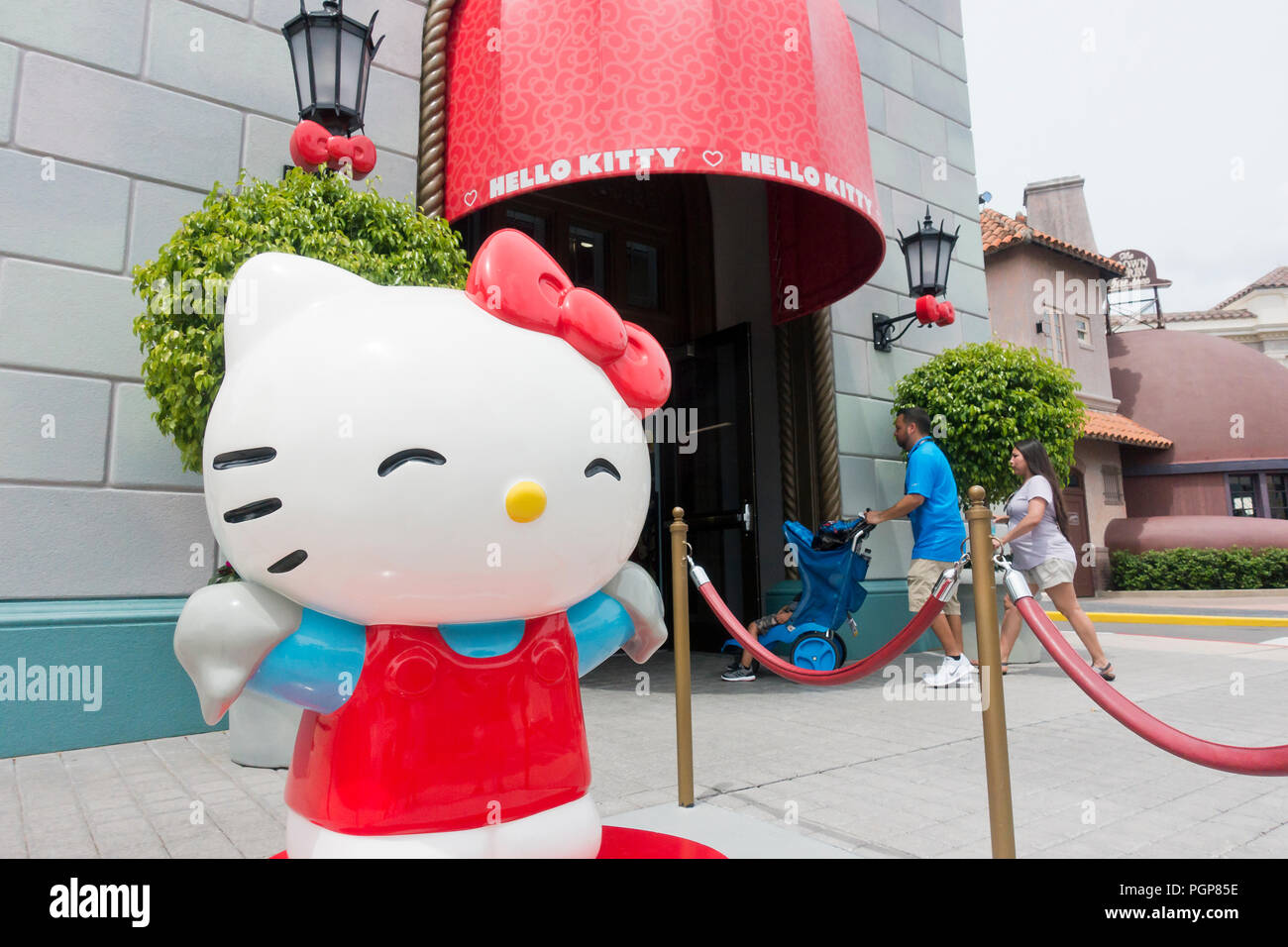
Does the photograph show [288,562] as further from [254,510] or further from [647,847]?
[647,847]

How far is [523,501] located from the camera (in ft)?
5.25

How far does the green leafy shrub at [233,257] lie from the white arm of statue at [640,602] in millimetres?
1899

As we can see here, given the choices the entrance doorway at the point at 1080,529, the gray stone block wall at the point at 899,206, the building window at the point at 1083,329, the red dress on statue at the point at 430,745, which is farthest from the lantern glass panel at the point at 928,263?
the building window at the point at 1083,329

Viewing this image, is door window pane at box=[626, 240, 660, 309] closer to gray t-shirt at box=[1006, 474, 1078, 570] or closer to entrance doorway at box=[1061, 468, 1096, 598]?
gray t-shirt at box=[1006, 474, 1078, 570]

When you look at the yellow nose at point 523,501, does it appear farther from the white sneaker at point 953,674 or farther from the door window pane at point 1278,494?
the door window pane at point 1278,494

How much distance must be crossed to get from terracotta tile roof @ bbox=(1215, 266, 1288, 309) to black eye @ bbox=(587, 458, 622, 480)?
45.8 metres

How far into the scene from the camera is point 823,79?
521 cm

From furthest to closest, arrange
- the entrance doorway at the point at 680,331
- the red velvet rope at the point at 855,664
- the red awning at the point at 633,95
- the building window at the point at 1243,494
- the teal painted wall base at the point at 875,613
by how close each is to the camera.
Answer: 1. the building window at the point at 1243,494
2. the entrance doorway at the point at 680,331
3. the teal painted wall base at the point at 875,613
4. the red awning at the point at 633,95
5. the red velvet rope at the point at 855,664

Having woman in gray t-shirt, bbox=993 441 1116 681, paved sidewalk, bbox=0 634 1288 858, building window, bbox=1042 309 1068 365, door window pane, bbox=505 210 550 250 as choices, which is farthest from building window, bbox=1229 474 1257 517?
door window pane, bbox=505 210 550 250

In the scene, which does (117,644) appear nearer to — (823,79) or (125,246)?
(125,246)

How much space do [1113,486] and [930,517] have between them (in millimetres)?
16358

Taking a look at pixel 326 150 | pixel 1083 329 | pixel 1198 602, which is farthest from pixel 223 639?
pixel 1083 329

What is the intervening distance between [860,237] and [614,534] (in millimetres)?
5070

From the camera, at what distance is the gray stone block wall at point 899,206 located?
7223mm
